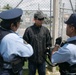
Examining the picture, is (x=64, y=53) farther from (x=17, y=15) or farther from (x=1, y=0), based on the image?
(x=1, y=0)

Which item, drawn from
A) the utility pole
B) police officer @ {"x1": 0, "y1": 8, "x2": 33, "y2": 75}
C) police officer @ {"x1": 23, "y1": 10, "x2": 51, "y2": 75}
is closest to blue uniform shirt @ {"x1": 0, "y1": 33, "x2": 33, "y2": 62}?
police officer @ {"x1": 0, "y1": 8, "x2": 33, "y2": 75}

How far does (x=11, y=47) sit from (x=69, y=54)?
2.51 feet

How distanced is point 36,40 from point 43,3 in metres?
2.46

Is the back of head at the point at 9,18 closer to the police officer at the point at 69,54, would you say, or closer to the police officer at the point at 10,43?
the police officer at the point at 10,43

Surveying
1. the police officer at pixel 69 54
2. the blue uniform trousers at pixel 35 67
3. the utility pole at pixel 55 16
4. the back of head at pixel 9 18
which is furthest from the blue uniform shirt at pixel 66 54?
the utility pole at pixel 55 16

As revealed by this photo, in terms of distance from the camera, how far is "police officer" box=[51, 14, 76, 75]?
2865 mm

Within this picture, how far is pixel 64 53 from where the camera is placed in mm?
2877

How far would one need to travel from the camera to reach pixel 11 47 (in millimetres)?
3076

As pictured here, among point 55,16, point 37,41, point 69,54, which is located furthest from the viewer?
point 55,16

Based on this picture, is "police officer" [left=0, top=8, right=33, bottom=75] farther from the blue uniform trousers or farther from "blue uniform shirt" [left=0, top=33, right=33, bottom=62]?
the blue uniform trousers

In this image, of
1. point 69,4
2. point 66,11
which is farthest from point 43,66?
point 66,11

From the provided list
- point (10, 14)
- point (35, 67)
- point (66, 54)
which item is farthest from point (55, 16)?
point (66, 54)

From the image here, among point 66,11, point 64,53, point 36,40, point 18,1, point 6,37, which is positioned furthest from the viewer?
point 66,11

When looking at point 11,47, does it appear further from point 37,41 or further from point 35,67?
point 35,67
